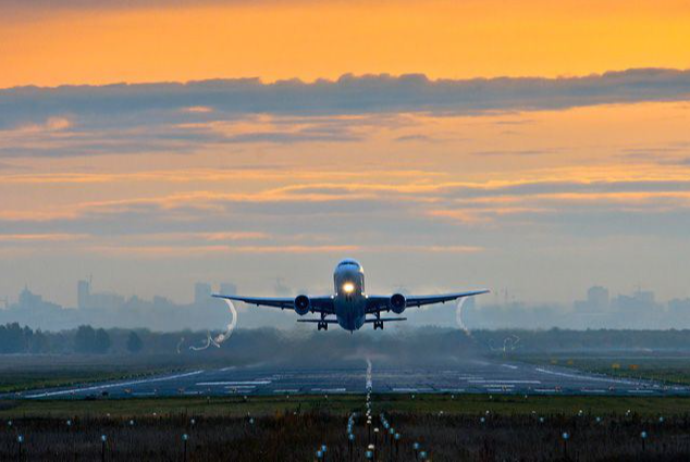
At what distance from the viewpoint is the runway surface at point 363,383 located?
110 m

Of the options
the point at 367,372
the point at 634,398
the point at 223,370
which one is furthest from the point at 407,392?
the point at 223,370

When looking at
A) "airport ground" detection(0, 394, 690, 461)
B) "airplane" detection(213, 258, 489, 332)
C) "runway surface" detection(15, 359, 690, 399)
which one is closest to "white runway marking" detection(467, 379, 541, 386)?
"runway surface" detection(15, 359, 690, 399)

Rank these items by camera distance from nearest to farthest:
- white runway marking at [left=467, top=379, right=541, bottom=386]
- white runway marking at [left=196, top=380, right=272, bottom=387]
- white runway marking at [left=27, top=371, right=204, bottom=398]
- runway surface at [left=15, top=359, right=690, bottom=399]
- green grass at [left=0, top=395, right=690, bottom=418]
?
1. green grass at [left=0, top=395, right=690, bottom=418]
2. runway surface at [left=15, top=359, right=690, bottom=399]
3. white runway marking at [left=27, top=371, right=204, bottom=398]
4. white runway marking at [left=467, top=379, right=541, bottom=386]
5. white runway marking at [left=196, top=380, right=272, bottom=387]

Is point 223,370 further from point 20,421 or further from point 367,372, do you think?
point 20,421

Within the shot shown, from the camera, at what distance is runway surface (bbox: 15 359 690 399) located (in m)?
110

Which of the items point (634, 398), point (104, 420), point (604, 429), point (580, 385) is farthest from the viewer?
point (580, 385)

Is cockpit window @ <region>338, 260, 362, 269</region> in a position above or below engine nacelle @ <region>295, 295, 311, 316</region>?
above

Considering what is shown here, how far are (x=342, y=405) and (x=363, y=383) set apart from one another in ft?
107

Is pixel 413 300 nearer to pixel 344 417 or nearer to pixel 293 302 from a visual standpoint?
A: pixel 293 302

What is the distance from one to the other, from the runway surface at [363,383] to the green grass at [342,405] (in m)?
→ 7.00

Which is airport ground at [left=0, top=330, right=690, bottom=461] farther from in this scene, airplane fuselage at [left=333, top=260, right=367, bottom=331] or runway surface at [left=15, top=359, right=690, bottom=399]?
airplane fuselage at [left=333, top=260, right=367, bottom=331]

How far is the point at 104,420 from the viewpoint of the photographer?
77.4 metres

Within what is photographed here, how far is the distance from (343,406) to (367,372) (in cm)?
6304

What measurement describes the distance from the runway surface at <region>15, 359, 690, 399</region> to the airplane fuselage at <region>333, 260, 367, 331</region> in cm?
675
